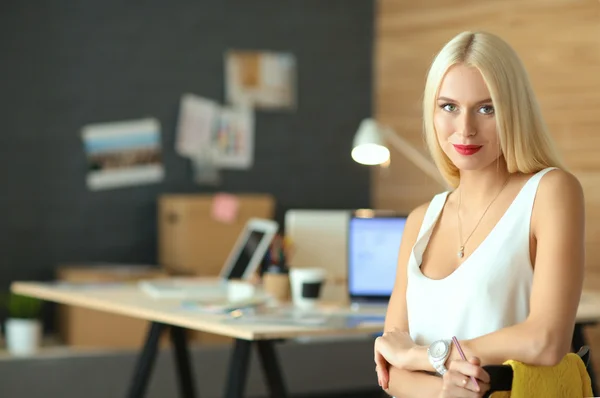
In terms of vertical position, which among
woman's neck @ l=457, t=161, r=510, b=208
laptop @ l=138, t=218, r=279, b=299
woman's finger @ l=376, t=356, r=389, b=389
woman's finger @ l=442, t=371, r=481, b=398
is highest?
woman's neck @ l=457, t=161, r=510, b=208

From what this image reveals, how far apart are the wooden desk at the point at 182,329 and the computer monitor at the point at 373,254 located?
259mm

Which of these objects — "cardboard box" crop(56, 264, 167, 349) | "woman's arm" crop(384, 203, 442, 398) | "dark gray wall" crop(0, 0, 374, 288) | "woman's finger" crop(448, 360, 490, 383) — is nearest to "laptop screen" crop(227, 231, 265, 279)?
"cardboard box" crop(56, 264, 167, 349)

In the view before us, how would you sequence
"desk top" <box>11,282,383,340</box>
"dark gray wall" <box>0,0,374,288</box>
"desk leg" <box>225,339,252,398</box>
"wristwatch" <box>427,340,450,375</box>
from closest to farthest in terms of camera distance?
"wristwatch" <box>427,340,450,375</box>, "desk top" <box>11,282,383,340</box>, "desk leg" <box>225,339,252,398</box>, "dark gray wall" <box>0,0,374,288</box>

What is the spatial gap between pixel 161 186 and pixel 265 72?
878mm

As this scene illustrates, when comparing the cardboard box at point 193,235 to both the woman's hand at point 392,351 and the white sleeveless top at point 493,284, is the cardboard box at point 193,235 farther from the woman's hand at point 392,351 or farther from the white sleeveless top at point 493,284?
the white sleeveless top at point 493,284

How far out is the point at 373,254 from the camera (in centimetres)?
361

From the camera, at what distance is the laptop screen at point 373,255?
11.7 feet

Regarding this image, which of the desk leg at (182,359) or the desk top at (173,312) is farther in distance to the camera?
the desk leg at (182,359)

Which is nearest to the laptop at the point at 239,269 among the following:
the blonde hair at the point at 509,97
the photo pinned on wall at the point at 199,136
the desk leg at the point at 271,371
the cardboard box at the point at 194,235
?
the desk leg at the point at 271,371

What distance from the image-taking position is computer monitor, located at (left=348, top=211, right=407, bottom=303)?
3570 millimetres

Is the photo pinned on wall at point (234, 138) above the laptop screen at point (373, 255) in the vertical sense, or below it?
above

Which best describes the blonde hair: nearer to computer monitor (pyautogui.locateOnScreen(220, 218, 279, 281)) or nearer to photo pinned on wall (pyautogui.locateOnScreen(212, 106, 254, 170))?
computer monitor (pyautogui.locateOnScreen(220, 218, 279, 281))

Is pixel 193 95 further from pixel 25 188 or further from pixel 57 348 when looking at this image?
pixel 57 348

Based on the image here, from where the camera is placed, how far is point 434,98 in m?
1.87
